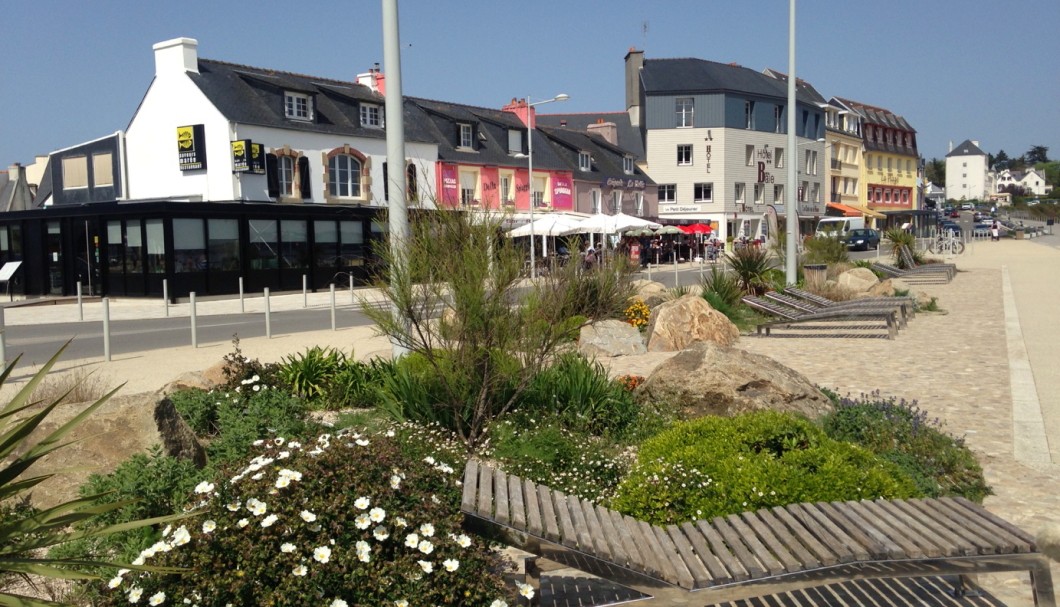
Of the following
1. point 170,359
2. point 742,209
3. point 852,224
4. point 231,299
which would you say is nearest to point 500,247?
point 170,359

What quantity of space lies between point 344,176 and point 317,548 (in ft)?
112

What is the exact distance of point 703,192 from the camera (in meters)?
62.4

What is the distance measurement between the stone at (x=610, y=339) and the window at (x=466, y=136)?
104 feet

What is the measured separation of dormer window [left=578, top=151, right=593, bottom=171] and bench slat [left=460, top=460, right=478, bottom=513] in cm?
4816

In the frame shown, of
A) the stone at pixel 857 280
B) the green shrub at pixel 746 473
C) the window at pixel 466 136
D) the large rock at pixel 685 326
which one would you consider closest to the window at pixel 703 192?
the window at pixel 466 136

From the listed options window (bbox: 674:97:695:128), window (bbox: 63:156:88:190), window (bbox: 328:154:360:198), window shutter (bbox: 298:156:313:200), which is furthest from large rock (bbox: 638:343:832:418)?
window (bbox: 674:97:695:128)

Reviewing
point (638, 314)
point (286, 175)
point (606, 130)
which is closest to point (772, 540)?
point (638, 314)

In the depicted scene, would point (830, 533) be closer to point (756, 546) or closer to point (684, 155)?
point (756, 546)

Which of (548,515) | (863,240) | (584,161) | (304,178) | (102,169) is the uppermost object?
(584,161)

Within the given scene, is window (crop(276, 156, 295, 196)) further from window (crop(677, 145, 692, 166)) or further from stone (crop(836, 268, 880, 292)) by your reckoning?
window (crop(677, 145, 692, 166))

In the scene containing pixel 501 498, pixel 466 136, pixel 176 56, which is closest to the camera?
pixel 501 498

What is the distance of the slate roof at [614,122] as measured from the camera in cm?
6291

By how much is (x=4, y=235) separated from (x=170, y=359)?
920 inches

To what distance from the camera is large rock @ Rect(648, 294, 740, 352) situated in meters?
13.6
